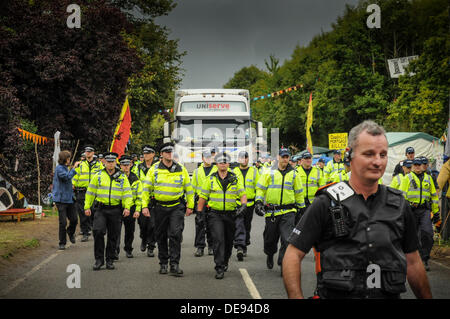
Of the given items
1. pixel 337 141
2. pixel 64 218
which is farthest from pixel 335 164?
pixel 64 218

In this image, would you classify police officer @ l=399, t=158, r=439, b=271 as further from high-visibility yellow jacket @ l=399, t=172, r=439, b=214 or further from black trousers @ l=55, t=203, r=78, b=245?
black trousers @ l=55, t=203, r=78, b=245

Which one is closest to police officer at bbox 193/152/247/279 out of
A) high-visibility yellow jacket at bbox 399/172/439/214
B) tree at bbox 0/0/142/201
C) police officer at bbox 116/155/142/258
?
police officer at bbox 116/155/142/258

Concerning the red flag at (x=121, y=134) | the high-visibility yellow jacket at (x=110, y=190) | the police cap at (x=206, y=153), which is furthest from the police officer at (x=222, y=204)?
the red flag at (x=121, y=134)

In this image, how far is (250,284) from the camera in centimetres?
826

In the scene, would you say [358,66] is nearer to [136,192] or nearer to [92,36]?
[92,36]

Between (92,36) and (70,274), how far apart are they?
1448 centimetres

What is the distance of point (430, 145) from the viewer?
28.4 m

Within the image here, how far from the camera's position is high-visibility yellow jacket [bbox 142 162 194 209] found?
370 inches

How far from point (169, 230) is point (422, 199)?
14.9 feet

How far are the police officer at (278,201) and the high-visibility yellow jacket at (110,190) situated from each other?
2.41 m

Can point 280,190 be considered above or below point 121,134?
below

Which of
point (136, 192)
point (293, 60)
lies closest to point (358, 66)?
point (293, 60)

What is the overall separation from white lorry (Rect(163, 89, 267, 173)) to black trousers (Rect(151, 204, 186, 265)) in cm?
988

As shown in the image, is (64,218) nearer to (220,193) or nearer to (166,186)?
(166,186)
